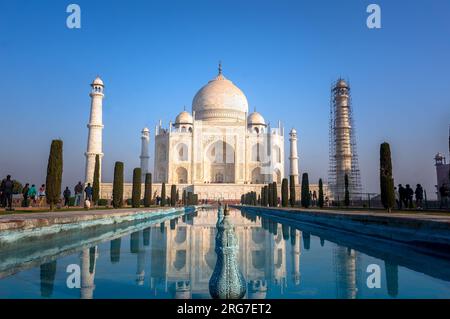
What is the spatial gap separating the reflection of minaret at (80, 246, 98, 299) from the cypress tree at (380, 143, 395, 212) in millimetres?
7786

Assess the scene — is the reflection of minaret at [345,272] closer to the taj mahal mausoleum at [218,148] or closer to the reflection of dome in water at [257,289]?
the reflection of dome in water at [257,289]

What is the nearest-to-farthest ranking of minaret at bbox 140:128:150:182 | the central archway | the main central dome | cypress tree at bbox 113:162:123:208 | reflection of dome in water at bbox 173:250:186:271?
reflection of dome in water at bbox 173:250:186:271 < cypress tree at bbox 113:162:123:208 < minaret at bbox 140:128:150:182 < the central archway < the main central dome

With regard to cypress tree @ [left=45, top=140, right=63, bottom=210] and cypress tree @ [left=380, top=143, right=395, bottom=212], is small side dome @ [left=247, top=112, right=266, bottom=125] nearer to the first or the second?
cypress tree @ [left=380, top=143, right=395, bottom=212]

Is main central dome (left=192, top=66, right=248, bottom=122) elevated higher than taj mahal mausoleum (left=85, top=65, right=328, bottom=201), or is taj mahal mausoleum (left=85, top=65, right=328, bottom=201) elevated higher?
main central dome (left=192, top=66, right=248, bottom=122)

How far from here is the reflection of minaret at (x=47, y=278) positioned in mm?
2057

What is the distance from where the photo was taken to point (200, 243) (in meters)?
4.33

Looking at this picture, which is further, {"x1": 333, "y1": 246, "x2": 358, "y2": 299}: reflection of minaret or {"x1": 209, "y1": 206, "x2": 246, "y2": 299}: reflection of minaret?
{"x1": 333, "y1": 246, "x2": 358, "y2": 299}: reflection of minaret

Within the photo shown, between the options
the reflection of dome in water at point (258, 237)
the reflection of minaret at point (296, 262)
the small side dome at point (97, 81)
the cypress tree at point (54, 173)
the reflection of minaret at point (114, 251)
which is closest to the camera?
the reflection of minaret at point (296, 262)

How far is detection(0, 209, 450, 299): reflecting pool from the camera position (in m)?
2.09

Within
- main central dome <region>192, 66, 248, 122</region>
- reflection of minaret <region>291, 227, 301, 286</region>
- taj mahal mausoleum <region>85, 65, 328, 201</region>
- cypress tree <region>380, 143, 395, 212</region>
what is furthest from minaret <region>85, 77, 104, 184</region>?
reflection of minaret <region>291, 227, 301, 286</region>

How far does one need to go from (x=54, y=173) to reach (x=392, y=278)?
31.7 ft

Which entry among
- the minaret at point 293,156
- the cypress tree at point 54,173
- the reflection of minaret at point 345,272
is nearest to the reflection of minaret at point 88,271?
the reflection of minaret at point 345,272
